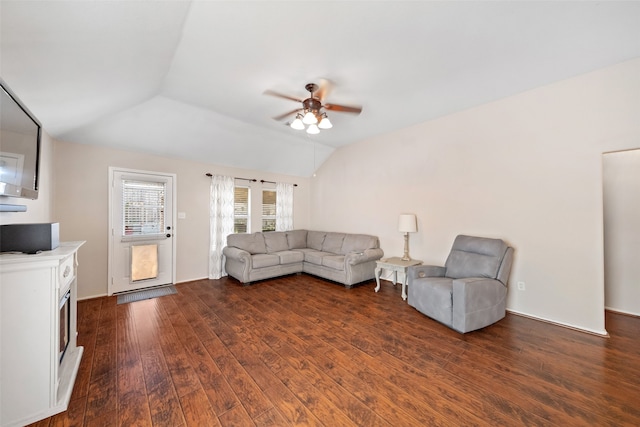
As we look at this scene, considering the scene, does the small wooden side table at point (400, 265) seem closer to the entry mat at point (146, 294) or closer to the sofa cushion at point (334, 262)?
the sofa cushion at point (334, 262)

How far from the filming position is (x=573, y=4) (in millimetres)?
1812

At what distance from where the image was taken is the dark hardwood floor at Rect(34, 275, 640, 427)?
1.62 m

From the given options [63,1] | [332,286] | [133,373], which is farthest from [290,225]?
[63,1]

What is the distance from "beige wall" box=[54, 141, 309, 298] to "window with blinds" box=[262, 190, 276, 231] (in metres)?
1.52

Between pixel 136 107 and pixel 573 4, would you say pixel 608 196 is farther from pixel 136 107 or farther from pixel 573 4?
pixel 136 107

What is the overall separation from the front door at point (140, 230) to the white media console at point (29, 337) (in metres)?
2.70

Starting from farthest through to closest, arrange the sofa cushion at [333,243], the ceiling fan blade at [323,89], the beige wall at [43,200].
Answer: the sofa cushion at [333,243], the ceiling fan blade at [323,89], the beige wall at [43,200]

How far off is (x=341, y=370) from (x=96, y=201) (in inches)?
168

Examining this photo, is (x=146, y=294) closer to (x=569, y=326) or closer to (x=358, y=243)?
(x=358, y=243)

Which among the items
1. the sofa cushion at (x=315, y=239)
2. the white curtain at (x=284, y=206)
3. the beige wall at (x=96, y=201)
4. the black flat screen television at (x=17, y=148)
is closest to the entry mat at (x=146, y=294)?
the beige wall at (x=96, y=201)

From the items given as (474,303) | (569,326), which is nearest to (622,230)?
(569,326)

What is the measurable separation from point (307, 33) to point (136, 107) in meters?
2.78

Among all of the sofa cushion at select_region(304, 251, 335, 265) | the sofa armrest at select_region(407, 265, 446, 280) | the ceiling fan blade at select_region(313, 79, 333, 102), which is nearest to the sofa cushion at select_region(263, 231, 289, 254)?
the sofa cushion at select_region(304, 251, 335, 265)

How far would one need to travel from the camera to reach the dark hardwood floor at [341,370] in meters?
1.62
